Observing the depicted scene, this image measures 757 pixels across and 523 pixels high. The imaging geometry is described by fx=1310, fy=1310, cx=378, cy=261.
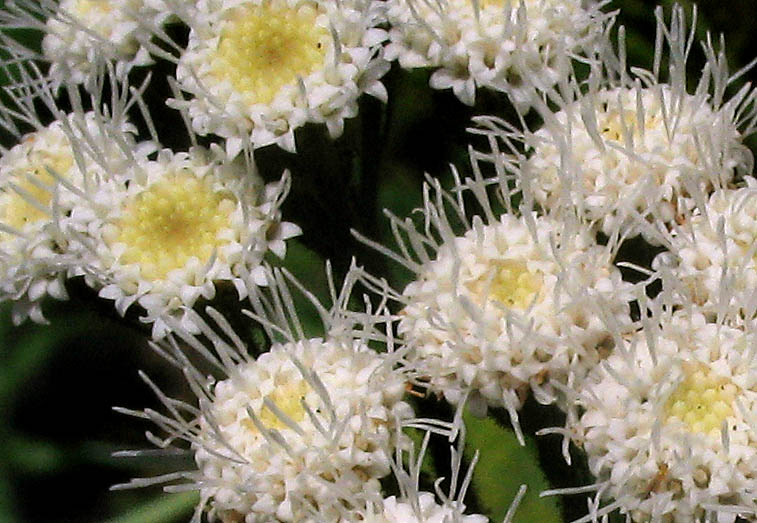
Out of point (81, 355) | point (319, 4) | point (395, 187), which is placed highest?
point (319, 4)

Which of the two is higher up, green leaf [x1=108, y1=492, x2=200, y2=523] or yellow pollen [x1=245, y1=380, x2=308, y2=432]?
yellow pollen [x1=245, y1=380, x2=308, y2=432]

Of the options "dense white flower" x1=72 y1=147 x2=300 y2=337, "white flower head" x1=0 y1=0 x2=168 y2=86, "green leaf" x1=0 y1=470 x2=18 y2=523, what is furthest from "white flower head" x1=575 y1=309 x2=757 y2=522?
"green leaf" x1=0 y1=470 x2=18 y2=523

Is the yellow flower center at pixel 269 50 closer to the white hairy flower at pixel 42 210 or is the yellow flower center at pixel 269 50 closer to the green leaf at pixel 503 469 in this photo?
the white hairy flower at pixel 42 210

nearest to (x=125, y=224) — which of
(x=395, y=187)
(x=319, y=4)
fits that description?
(x=319, y=4)

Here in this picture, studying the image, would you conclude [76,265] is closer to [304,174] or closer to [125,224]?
[125,224]

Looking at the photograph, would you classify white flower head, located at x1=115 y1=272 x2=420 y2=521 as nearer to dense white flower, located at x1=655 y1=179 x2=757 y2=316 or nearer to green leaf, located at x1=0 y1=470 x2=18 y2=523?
dense white flower, located at x1=655 y1=179 x2=757 y2=316

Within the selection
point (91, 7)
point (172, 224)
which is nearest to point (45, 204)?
point (172, 224)
